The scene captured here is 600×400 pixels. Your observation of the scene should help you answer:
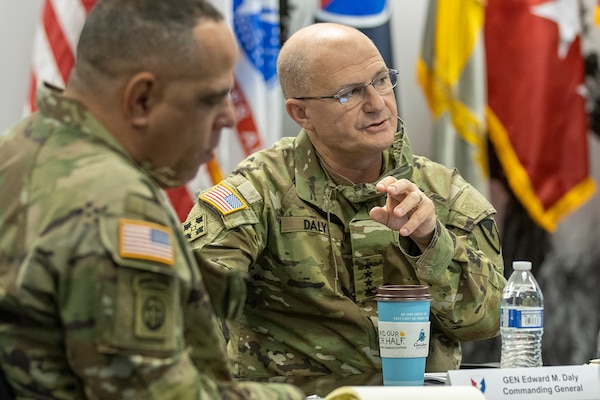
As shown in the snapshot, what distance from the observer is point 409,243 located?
6.98 ft

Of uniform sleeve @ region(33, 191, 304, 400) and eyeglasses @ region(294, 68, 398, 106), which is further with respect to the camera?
eyeglasses @ region(294, 68, 398, 106)

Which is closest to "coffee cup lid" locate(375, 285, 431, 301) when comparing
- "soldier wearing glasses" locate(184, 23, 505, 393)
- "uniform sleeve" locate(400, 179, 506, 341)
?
"uniform sleeve" locate(400, 179, 506, 341)

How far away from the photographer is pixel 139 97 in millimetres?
1222

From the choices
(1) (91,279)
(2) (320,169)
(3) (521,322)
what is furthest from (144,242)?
(2) (320,169)

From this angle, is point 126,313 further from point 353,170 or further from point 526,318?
point 353,170

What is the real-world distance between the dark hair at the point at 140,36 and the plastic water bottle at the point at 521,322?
103cm

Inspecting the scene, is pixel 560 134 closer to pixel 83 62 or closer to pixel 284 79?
pixel 284 79

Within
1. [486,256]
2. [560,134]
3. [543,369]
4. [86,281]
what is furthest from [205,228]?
[560,134]

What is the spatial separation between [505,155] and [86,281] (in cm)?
286

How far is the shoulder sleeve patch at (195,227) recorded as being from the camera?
231cm

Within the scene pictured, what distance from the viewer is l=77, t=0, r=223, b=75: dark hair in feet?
3.99

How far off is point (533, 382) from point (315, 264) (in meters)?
0.76

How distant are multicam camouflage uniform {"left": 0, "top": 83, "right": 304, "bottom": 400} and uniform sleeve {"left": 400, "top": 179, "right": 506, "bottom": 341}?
0.90m

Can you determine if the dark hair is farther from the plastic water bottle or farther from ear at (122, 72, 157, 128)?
the plastic water bottle
